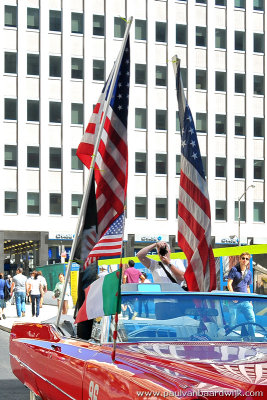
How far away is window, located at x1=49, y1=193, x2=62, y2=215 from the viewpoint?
5984 centimetres

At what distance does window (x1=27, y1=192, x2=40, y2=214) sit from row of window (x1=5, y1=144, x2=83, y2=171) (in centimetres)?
200

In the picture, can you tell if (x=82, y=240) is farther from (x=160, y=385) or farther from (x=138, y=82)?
(x=138, y=82)

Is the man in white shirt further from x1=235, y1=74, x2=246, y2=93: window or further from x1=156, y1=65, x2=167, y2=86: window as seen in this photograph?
x1=235, y1=74, x2=246, y2=93: window

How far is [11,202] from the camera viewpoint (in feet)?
193

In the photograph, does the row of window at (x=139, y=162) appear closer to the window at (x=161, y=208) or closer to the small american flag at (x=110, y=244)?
the window at (x=161, y=208)

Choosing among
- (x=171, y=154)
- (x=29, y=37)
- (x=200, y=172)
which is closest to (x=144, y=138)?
(x=171, y=154)

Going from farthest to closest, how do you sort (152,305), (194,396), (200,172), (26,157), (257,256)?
(26,157) → (257,256) → (200,172) → (152,305) → (194,396)

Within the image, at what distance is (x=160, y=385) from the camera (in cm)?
379

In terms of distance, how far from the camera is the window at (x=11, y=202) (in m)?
58.5

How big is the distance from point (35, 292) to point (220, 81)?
3990 cm

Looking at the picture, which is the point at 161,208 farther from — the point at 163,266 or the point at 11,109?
the point at 163,266

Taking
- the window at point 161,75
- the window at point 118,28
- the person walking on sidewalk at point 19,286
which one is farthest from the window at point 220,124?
the person walking on sidewalk at point 19,286

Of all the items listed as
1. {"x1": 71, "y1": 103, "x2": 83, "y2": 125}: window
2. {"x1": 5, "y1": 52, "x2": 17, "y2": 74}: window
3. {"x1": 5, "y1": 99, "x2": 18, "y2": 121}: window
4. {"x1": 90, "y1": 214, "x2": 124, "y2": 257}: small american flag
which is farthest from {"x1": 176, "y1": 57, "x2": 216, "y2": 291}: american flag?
{"x1": 71, "y1": 103, "x2": 83, "y2": 125}: window

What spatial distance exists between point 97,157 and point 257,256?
53.9 ft
